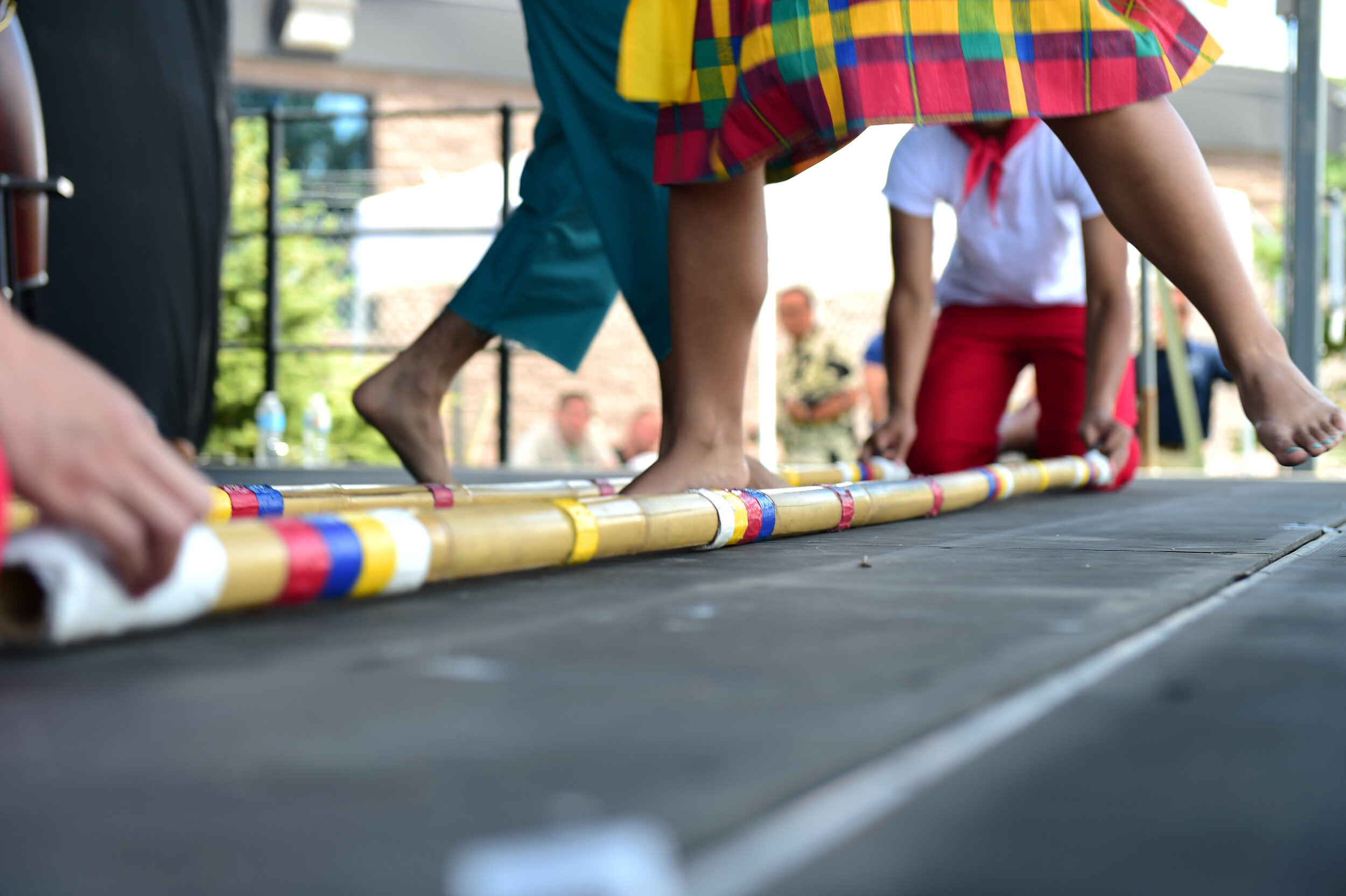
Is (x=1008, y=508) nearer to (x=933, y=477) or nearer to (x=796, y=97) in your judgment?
(x=933, y=477)

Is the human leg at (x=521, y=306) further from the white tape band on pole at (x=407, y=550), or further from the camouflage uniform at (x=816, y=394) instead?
the camouflage uniform at (x=816, y=394)

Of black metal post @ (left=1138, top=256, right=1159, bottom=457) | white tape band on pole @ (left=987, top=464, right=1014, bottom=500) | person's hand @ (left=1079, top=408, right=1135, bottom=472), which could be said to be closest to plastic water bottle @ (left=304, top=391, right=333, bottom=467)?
black metal post @ (left=1138, top=256, right=1159, bottom=457)

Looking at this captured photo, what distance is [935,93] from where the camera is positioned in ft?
4.61

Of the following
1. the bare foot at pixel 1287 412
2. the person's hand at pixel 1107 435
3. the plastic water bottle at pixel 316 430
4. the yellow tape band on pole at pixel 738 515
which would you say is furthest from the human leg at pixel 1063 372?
the plastic water bottle at pixel 316 430

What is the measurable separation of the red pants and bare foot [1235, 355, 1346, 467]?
1359 mm

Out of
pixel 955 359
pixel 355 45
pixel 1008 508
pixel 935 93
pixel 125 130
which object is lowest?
pixel 1008 508

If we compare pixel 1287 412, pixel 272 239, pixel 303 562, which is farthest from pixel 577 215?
pixel 272 239

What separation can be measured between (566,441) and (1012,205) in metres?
3.49

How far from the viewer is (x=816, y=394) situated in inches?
217

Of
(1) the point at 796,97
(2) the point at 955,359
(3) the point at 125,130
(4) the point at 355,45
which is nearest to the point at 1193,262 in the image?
(1) the point at 796,97

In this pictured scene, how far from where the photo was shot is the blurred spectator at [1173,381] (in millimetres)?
5184

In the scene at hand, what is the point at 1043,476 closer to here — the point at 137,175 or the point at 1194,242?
the point at 1194,242

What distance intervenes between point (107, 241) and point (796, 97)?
2.68 meters

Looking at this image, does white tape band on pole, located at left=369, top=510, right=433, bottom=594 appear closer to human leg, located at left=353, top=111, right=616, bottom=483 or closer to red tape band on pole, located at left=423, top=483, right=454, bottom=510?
red tape band on pole, located at left=423, top=483, right=454, bottom=510
